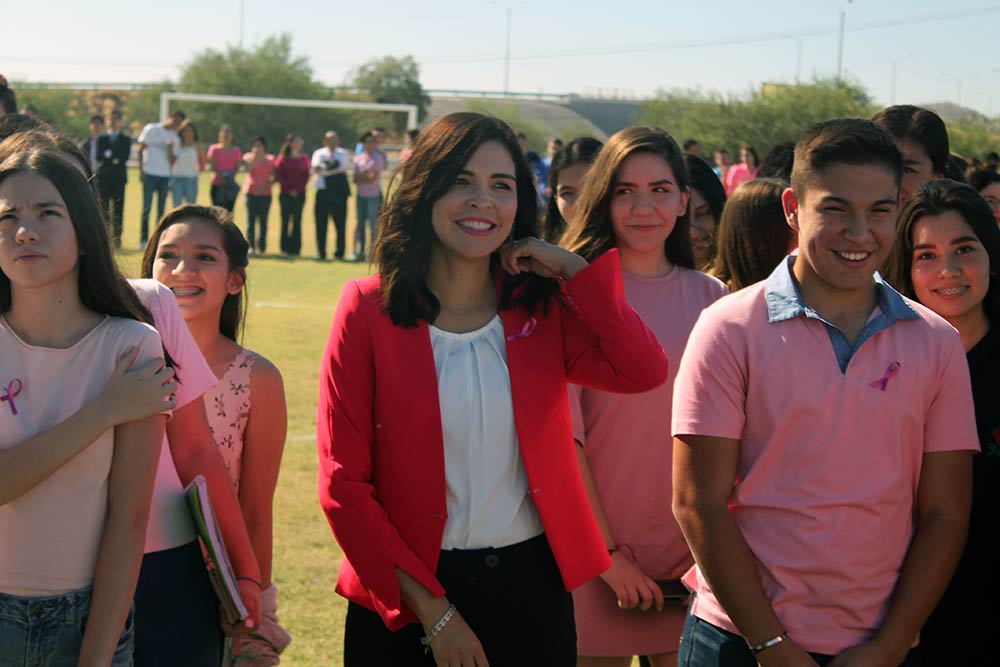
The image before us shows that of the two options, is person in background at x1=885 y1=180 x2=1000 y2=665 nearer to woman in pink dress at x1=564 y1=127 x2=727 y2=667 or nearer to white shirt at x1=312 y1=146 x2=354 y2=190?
woman in pink dress at x1=564 y1=127 x2=727 y2=667

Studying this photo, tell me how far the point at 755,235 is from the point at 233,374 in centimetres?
180

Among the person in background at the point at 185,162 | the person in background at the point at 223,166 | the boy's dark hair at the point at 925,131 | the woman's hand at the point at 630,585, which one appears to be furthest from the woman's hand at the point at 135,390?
the person in background at the point at 223,166

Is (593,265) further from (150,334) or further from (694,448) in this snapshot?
(150,334)

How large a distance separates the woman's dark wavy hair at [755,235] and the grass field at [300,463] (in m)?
1.99

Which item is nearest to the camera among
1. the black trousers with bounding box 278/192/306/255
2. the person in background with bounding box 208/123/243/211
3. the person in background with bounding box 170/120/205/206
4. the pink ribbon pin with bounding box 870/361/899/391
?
the pink ribbon pin with bounding box 870/361/899/391

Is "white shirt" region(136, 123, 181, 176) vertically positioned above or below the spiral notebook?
above

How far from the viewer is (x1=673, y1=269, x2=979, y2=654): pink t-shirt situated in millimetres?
2617

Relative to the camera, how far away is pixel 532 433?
287cm

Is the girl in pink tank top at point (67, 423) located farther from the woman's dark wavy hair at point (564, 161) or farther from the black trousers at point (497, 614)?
the woman's dark wavy hair at point (564, 161)

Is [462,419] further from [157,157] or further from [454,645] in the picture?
[157,157]

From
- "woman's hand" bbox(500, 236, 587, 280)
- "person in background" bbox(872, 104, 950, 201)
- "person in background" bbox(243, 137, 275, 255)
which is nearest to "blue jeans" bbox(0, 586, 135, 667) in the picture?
"woman's hand" bbox(500, 236, 587, 280)

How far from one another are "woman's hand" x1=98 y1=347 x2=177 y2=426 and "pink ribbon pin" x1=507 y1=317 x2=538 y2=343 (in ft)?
2.69

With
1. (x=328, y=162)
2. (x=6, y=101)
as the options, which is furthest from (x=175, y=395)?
(x=328, y=162)

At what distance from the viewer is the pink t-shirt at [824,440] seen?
2.62 m
